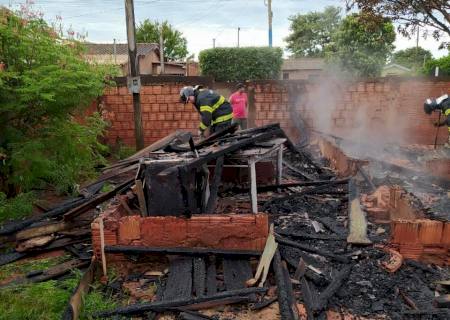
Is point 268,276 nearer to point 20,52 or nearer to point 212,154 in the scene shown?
point 212,154

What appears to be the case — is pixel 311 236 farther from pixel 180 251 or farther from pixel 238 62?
pixel 238 62

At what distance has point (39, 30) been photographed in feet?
19.2

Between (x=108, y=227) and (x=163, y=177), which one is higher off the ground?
(x=163, y=177)

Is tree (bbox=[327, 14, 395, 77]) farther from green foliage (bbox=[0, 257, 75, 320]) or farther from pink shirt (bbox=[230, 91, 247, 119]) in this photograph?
green foliage (bbox=[0, 257, 75, 320])

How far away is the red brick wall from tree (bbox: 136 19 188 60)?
32925 mm

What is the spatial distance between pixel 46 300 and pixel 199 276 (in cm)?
133

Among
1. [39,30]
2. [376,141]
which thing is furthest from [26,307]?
[376,141]

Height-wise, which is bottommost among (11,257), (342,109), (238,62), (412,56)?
(11,257)

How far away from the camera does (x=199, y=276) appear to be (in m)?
3.63

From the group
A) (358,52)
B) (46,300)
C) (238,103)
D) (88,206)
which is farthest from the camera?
(358,52)

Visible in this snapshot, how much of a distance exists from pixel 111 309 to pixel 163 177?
139 cm

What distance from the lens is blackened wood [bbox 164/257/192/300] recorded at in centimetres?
340

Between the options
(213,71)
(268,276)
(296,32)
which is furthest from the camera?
(296,32)

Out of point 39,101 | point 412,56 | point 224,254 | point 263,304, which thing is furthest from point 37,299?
point 412,56
